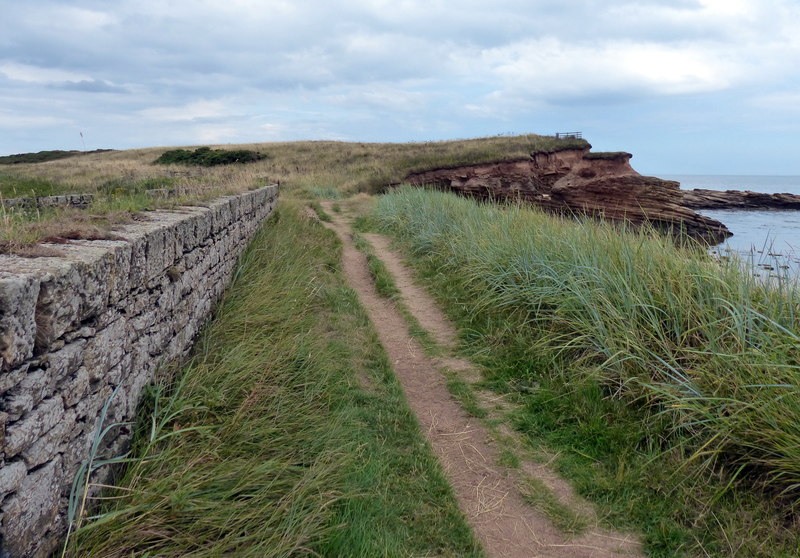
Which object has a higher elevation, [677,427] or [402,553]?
[677,427]

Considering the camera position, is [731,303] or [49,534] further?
[731,303]

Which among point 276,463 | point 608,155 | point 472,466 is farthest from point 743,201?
point 276,463

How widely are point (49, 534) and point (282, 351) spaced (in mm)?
2467

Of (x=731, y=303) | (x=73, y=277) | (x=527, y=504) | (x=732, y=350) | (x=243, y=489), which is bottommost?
(x=527, y=504)

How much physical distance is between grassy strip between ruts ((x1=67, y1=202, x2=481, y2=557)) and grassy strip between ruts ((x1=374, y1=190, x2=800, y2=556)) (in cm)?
112

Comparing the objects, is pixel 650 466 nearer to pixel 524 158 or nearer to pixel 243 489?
pixel 243 489

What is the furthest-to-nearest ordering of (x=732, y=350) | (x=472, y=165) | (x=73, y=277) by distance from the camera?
(x=472, y=165) < (x=732, y=350) < (x=73, y=277)

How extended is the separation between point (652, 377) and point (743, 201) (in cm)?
4204

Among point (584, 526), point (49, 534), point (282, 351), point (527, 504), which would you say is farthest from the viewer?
point (282, 351)

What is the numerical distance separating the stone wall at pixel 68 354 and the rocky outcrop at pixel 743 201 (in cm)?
4107

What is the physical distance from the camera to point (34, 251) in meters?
2.75

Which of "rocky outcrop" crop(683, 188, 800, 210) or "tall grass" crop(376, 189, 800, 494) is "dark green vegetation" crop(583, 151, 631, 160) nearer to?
"rocky outcrop" crop(683, 188, 800, 210)

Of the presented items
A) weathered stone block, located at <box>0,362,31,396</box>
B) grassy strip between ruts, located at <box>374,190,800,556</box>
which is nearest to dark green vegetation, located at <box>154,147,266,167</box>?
grassy strip between ruts, located at <box>374,190,800,556</box>

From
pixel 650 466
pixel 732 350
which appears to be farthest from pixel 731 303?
pixel 650 466
